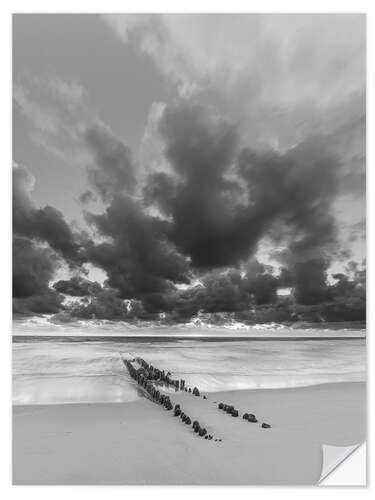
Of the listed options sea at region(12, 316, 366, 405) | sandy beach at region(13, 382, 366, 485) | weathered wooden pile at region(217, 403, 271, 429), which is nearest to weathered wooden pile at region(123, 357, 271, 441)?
weathered wooden pile at region(217, 403, 271, 429)

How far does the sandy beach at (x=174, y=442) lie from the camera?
389 cm

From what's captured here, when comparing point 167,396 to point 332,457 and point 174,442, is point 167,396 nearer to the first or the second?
point 174,442

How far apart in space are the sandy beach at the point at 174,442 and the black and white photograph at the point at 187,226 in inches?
1.1

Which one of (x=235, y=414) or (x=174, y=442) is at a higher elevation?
(x=174, y=442)

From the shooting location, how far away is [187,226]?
7.79m

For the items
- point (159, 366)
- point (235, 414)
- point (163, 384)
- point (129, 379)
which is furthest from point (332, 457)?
point (159, 366)

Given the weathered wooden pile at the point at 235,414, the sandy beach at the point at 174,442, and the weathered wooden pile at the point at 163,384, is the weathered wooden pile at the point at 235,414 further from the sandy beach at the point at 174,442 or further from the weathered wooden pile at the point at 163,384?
the weathered wooden pile at the point at 163,384

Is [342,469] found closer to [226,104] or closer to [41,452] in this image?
[41,452]

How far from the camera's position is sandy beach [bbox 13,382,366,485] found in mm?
3893

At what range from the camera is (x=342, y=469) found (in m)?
4.39

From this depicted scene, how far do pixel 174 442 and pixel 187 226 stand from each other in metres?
4.67

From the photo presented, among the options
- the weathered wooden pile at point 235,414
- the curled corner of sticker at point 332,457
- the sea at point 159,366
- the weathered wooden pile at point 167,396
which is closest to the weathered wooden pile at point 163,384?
the weathered wooden pile at point 167,396

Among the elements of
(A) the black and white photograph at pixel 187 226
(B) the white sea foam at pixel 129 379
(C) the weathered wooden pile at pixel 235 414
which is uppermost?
(A) the black and white photograph at pixel 187 226

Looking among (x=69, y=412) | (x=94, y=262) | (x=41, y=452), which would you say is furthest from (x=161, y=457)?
(x=94, y=262)
